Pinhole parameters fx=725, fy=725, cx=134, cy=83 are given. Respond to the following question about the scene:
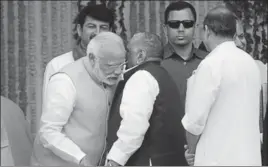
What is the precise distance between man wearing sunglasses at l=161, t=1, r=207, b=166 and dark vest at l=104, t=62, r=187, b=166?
0.66 metres

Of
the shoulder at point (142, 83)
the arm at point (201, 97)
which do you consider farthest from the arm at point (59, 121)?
the arm at point (201, 97)

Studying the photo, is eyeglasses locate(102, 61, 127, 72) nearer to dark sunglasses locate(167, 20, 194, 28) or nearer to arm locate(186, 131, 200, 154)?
arm locate(186, 131, 200, 154)

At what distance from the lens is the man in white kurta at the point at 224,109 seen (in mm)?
3064

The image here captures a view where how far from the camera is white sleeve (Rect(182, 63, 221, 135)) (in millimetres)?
3049

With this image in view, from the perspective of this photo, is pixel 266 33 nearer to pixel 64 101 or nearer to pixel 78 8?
pixel 78 8

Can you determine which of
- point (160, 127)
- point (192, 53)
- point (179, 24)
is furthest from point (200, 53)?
point (160, 127)

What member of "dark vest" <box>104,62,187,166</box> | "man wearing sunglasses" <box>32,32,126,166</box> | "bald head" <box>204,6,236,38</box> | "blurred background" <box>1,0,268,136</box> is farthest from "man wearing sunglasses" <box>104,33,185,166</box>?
"blurred background" <box>1,0,268,136</box>

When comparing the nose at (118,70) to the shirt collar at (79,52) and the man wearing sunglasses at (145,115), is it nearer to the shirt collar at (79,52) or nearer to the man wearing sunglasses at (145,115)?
the man wearing sunglasses at (145,115)

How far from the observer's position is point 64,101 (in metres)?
3.39

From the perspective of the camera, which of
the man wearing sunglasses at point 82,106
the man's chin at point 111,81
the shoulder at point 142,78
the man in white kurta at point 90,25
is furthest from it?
the man in white kurta at point 90,25

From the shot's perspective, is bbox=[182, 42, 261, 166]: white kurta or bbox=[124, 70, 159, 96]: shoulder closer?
bbox=[182, 42, 261, 166]: white kurta

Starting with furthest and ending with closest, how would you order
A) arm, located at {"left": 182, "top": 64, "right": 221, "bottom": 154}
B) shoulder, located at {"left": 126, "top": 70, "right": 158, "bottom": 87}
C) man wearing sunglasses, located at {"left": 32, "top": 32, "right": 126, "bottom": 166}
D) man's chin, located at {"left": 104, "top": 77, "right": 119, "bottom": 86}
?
man's chin, located at {"left": 104, "top": 77, "right": 119, "bottom": 86} → man wearing sunglasses, located at {"left": 32, "top": 32, "right": 126, "bottom": 166} → shoulder, located at {"left": 126, "top": 70, "right": 158, "bottom": 87} → arm, located at {"left": 182, "top": 64, "right": 221, "bottom": 154}

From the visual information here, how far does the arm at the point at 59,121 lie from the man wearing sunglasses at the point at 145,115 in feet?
0.61

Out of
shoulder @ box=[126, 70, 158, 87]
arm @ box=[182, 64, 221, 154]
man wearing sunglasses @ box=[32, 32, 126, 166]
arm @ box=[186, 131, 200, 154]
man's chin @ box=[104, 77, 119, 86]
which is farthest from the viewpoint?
man's chin @ box=[104, 77, 119, 86]
